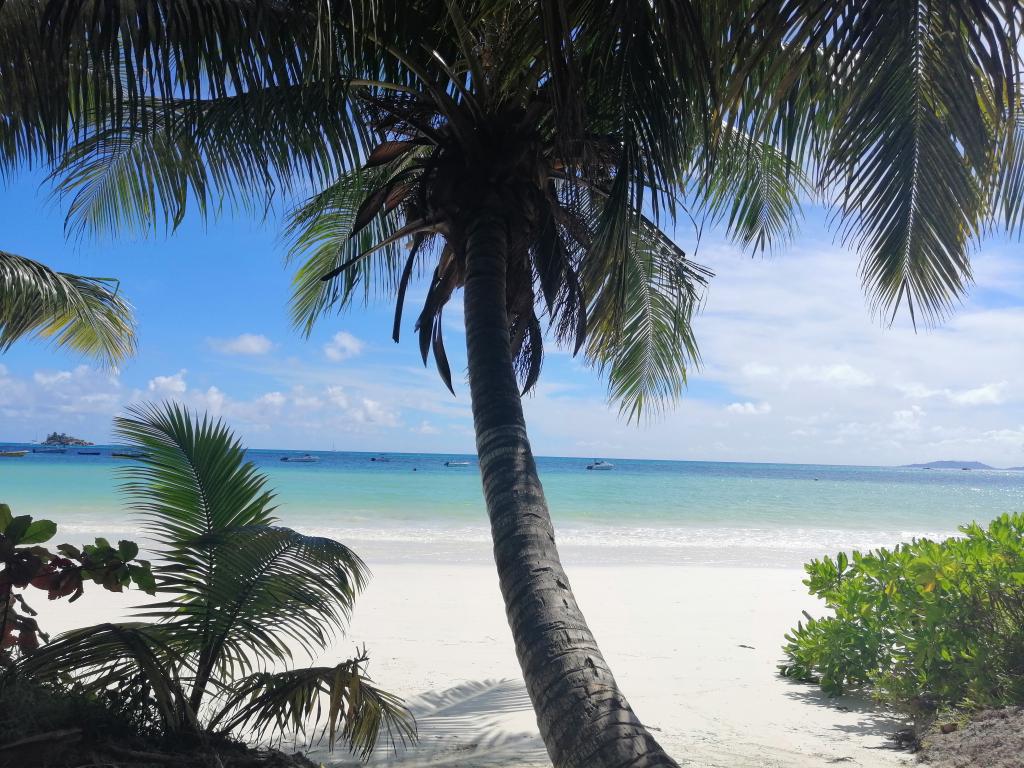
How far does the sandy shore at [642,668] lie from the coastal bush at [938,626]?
0.87 ft

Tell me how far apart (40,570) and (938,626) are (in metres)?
4.51

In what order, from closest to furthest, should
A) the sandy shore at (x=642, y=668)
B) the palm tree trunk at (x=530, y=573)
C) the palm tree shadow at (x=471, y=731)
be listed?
the palm tree trunk at (x=530, y=573) < the palm tree shadow at (x=471, y=731) < the sandy shore at (x=642, y=668)

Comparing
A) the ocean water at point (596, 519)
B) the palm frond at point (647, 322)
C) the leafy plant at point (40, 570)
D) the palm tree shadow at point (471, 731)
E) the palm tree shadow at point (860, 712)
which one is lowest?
the palm tree shadow at point (471, 731)

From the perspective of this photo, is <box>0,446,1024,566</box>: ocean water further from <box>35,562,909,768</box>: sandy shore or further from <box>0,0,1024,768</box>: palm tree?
<box>0,0,1024,768</box>: palm tree

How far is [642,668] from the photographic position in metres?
6.14

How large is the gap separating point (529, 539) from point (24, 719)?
Result: 181 centimetres

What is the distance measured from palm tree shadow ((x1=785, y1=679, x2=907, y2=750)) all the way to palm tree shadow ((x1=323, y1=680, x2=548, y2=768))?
181 cm

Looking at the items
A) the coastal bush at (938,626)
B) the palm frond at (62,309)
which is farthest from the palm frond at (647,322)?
the palm frond at (62,309)

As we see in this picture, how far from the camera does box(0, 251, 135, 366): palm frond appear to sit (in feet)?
A: 28.4

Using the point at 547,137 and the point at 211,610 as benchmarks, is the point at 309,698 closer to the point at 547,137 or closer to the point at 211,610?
the point at 211,610

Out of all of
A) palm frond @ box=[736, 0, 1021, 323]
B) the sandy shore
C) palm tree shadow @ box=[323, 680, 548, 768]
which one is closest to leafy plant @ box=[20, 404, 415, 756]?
palm tree shadow @ box=[323, 680, 548, 768]

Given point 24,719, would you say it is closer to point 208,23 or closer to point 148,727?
point 148,727

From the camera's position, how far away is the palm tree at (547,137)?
282 cm

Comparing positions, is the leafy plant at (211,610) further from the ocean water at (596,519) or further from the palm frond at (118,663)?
the ocean water at (596,519)
